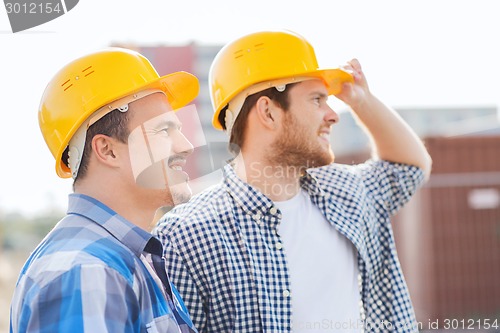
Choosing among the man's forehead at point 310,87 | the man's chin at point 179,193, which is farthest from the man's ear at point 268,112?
the man's chin at point 179,193

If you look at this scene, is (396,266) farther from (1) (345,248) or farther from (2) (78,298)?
(2) (78,298)

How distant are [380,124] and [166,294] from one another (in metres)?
1.65

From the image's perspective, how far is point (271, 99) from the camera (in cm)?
309

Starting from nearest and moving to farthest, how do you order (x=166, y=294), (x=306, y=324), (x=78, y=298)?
1. (x=78, y=298)
2. (x=166, y=294)
3. (x=306, y=324)

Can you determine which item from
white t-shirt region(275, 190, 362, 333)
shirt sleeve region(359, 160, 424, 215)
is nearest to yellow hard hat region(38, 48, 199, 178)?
white t-shirt region(275, 190, 362, 333)

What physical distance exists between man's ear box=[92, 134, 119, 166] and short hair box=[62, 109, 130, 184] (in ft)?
0.07

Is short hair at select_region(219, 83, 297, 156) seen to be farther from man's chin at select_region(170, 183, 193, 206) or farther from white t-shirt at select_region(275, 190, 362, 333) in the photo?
man's chin at select_region(170, 183, 193, 206)

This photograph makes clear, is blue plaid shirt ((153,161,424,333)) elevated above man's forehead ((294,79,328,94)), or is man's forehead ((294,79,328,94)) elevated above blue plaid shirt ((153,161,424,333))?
man's forehead ((294,79,328,94))

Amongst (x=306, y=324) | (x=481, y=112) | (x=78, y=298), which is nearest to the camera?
(x=78, y=298)

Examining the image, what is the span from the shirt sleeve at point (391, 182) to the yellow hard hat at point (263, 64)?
47 centimetres

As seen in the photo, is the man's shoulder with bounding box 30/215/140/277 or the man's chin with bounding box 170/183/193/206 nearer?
the man's shoulder with bounding box 30/215/140/277

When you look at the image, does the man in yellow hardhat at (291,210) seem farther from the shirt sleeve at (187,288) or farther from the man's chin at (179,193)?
the man's chin at (179,193)

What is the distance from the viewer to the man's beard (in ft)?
9.74

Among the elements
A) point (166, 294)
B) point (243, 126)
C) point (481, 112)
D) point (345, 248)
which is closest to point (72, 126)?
point (166, 294)
